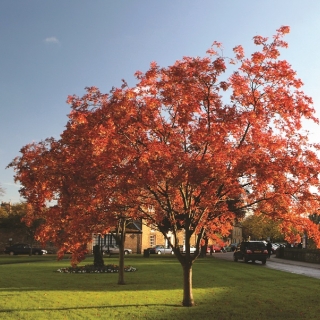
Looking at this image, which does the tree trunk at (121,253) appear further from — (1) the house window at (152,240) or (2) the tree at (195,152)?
(1) the house window at (152,240)

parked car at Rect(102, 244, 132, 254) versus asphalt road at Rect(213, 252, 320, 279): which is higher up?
parked car at Rect(102, 244, 132, 254)

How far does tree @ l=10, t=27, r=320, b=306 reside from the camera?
1298 cm

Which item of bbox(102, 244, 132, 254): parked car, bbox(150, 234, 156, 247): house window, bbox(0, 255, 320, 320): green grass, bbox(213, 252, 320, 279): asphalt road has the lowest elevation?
bbox(0, 255, 320, 320): green grass

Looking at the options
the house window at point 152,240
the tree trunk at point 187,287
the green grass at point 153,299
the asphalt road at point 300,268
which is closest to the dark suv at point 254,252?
the asphalt road at point 300,268

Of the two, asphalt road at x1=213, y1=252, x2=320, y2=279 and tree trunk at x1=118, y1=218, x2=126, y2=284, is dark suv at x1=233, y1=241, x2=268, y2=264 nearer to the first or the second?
asphalt road at x1=213, y1=252, x2=320, y2=279

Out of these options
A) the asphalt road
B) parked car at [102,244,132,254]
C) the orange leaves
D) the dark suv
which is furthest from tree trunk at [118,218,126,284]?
parked car at [102,244,132,254]

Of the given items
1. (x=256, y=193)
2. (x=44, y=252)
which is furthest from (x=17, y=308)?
(x=44, y=252)

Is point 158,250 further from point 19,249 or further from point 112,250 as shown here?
point 19,249

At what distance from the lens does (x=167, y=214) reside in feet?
50.9

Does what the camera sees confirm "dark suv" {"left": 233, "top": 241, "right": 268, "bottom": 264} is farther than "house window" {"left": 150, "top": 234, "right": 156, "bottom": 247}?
No

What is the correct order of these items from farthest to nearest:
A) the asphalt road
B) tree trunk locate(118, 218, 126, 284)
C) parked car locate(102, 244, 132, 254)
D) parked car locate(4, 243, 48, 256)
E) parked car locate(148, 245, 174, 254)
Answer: parked car locate(148, 245, 174, 254)
parked car locate(102, 244, 132, 254)
parked car locate(4, 243, 48, 256)
the asphalt road
tree trunk locate(118, 218, 126, 284)

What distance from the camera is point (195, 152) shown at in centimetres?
1448

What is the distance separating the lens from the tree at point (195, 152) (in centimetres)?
1298

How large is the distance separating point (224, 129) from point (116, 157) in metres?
3.30
